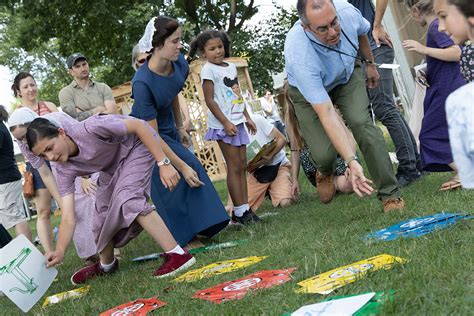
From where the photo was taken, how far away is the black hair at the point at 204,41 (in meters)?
6.01

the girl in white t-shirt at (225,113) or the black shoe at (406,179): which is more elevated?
the girl in white t-shirt at (225,113)

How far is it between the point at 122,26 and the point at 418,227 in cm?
1502

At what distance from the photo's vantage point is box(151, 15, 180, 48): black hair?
5.05m

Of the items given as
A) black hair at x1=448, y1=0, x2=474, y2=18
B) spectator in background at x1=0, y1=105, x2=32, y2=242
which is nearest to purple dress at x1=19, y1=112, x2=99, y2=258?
spectator in background at x1=0, y1=105, x2=32, y2=242

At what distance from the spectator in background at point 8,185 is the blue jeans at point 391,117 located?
124 inches

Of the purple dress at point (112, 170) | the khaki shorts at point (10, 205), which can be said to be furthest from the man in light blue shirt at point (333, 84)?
the khaki shorts at point (10, 205)

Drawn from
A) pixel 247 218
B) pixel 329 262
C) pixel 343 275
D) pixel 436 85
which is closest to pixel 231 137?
pixel 247 218

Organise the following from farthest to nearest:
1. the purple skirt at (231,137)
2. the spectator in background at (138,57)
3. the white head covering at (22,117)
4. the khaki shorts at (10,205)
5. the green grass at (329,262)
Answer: the khaki shorts at (10,205), the purple skirt at (231,137), the white head covering at (22,117), the spectator in background at (138,57), the green grass at (329,262)

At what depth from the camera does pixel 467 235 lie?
3344 millimetres

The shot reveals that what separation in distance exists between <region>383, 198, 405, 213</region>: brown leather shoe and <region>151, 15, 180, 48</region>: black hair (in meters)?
1.88

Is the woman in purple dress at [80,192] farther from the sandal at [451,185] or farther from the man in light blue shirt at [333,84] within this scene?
the sandal at [451,185]

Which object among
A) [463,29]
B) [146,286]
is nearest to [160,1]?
[146,286]

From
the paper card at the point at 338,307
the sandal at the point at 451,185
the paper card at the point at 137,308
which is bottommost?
the sandal at the point at 451,185

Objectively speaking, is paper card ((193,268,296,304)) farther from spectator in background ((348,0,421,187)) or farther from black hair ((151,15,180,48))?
spectator in background ((348,0,421,187))
